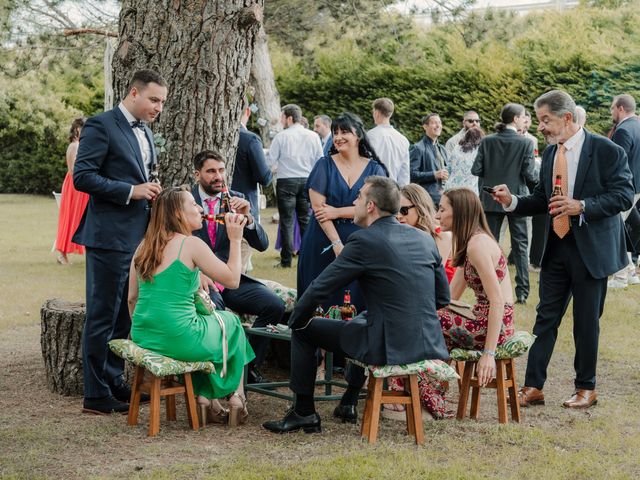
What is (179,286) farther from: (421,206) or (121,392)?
(421,206)

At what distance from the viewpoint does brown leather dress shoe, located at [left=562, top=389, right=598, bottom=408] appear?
5793mm

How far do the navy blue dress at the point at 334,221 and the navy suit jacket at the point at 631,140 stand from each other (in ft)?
→ 12.0

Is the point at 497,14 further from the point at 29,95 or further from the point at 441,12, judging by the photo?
the point at 29,95

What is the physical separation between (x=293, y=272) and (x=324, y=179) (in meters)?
4.89

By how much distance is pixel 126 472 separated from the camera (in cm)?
440

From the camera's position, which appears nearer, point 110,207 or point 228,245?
point 110,207

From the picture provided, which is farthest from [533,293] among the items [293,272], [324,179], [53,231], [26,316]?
[53,231]

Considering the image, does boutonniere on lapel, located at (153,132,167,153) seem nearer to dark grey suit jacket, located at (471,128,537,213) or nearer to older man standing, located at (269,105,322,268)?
dark grey suit jacket, located at (471,128,537,213)

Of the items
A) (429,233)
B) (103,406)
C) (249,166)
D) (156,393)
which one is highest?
(249,166)

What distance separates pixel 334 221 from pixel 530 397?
172 centimetres

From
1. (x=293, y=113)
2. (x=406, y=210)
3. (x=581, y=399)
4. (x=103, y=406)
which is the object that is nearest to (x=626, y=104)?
(x=293, y=113)

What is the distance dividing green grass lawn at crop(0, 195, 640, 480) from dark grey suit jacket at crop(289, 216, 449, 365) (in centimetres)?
51

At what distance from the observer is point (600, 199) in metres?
5.60

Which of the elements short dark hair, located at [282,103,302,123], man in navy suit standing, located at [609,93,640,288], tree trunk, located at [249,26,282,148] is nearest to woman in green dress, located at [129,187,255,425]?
man in navy suit standing, located at [609,93,640,288]
